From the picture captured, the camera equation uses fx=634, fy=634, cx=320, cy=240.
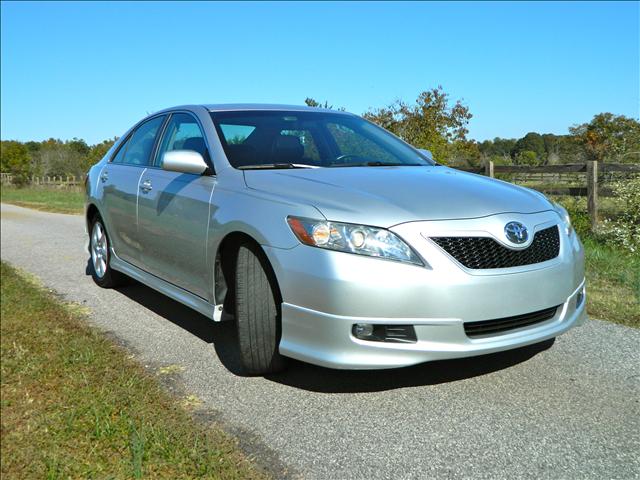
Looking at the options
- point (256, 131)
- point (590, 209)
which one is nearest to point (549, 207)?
point (256, 131)

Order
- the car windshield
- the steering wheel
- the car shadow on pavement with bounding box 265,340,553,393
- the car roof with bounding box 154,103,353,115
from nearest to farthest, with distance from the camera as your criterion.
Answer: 1. the car shadow on pavement with bounding box 265,340,553,393
2. the car windshield
3. the steering wheel
4. the car roof with bounding box 154,103,353,115

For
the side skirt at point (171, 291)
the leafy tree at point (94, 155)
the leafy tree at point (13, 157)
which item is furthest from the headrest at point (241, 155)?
the leafy tree at point (13, 157)

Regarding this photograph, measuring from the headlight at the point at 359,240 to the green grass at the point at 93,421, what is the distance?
102cm

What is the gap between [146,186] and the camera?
4828 millimetres

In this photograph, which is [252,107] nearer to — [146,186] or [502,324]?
[146,186]

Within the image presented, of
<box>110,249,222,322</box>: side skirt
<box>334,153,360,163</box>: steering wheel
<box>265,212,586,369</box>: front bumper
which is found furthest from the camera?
<box>334,153,360,163</box>: steering wheel

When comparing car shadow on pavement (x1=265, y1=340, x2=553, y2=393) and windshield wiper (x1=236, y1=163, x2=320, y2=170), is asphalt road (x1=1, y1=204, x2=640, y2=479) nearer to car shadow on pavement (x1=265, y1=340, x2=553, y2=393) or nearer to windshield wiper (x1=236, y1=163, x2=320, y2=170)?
car shadow on pavement (x1=265, y1=340, x2=553, y2=393)

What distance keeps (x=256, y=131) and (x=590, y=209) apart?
7342 mm

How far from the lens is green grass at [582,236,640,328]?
506 cm

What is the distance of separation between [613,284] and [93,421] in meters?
5.03

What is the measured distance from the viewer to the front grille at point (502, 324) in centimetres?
312

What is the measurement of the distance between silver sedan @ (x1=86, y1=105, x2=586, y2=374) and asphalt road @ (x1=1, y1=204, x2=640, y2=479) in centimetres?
28

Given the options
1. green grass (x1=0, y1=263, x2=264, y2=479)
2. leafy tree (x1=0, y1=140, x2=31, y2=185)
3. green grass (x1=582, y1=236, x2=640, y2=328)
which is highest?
leafy tree (x1=0, y1=140, x2=31, y2=185)

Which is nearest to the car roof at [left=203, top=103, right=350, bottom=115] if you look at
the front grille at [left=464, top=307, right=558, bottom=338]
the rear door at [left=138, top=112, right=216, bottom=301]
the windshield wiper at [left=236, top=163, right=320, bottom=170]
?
the rear door at [left=138, top=112, right=216, bottom=301]
